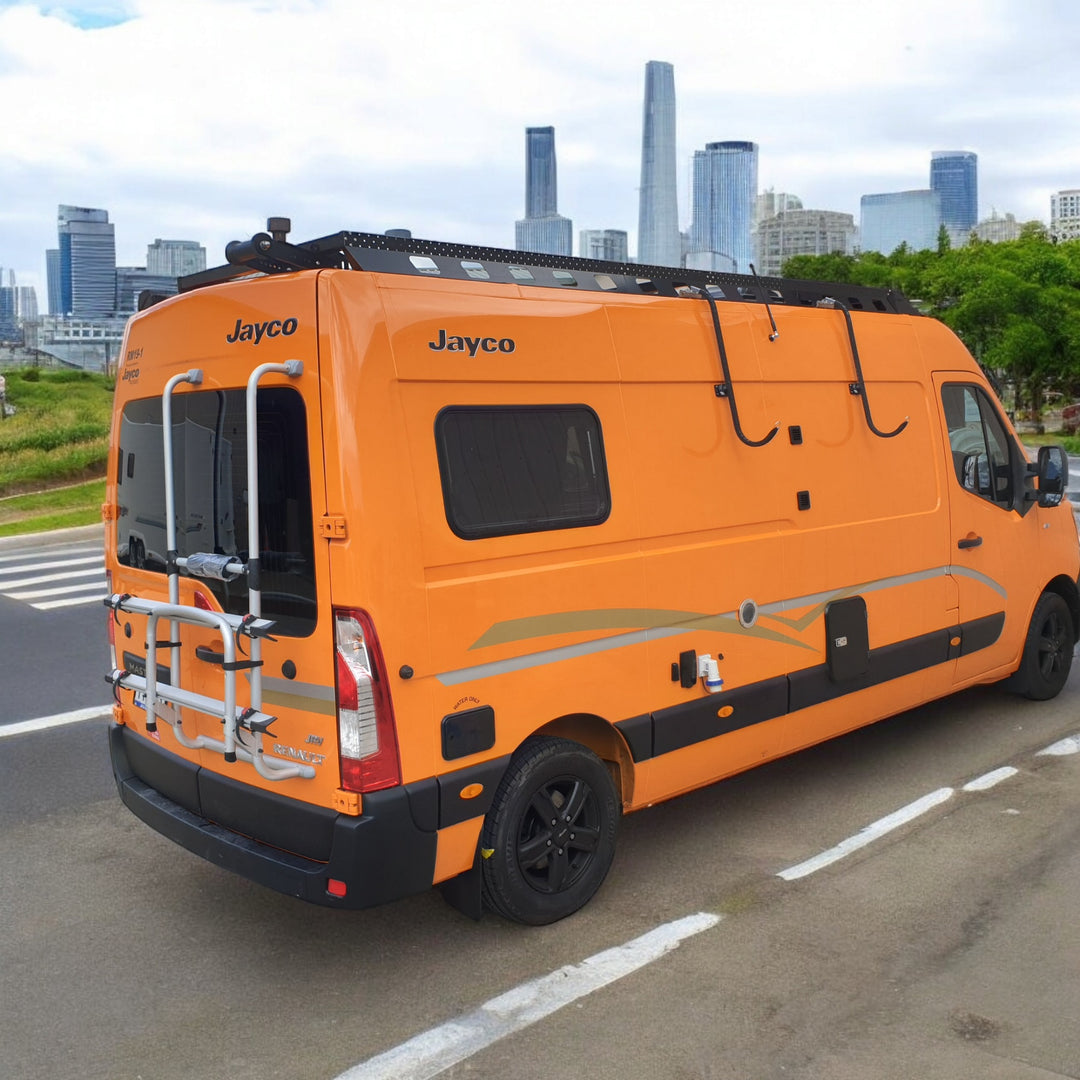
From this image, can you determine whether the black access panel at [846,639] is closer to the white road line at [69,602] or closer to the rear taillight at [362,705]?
A: the rear taillight at [362,705]

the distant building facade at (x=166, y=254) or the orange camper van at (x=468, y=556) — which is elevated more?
the distant building facade at (x=166, y=254)

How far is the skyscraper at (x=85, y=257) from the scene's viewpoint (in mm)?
163625

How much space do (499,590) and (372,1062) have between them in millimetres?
1665

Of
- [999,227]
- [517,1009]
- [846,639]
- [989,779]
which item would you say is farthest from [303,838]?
[999,227]

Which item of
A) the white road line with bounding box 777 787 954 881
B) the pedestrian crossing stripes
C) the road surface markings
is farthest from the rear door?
the road surface markings

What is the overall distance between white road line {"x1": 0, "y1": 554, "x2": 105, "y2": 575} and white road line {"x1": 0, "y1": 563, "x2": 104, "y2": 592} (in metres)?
0.49

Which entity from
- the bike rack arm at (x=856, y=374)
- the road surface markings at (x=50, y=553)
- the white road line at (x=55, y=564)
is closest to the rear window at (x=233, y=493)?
the bike rack arm at (x=856, y=374)

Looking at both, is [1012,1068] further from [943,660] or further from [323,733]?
[943,660]

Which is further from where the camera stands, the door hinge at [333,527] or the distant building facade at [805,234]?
the distant building facade at [805,234]

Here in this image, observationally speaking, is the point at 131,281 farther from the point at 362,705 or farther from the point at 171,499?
the point at 362,705

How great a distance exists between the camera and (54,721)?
27.0 ft

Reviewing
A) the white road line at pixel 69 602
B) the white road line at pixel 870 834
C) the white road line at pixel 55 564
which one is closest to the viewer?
the white road line at pixel 870 834

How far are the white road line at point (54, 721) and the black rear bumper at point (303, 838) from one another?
138 inches

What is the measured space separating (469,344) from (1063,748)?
15.4 feet
